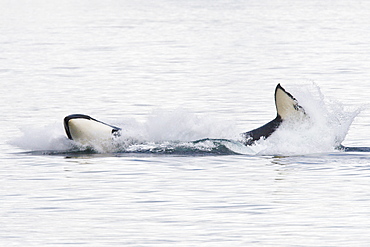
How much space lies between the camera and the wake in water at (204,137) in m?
23.6

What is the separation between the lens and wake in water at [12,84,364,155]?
2361 centimetres

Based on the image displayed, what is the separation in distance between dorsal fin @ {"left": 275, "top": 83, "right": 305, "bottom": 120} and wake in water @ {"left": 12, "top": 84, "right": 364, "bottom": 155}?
0.63ft

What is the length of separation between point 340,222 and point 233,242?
2.24 m

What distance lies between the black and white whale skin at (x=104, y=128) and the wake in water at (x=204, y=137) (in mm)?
111

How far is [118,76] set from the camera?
50125mm

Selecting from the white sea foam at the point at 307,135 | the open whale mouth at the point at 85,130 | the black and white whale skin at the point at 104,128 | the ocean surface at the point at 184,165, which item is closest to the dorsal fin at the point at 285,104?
the black and white whale skin at the point at 104,128

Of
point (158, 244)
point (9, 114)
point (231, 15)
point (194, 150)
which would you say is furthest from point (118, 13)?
point (158, 244)

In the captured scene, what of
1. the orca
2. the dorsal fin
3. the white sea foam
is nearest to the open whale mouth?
the orca

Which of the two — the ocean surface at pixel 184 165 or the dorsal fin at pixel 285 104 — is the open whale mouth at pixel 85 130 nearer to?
the ocean surface at pixel 184 165

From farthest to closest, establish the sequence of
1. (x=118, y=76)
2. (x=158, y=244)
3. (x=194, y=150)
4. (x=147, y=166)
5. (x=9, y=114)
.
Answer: (x=118, y=76) < (x=9, y=114) < (x=194, y=150) < (x=147, y=166) < (x=158, y=244)

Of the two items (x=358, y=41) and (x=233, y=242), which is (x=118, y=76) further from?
(x=233, y=242)

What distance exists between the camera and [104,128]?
947 inches

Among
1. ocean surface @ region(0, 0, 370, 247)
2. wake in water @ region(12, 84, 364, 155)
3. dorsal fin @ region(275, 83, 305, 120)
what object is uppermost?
dorsal fin @ region(275, 83, 305, 120)

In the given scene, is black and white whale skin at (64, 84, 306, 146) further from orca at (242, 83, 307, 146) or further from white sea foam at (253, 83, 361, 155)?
white sea foam at (253, 83, 361, 155)
